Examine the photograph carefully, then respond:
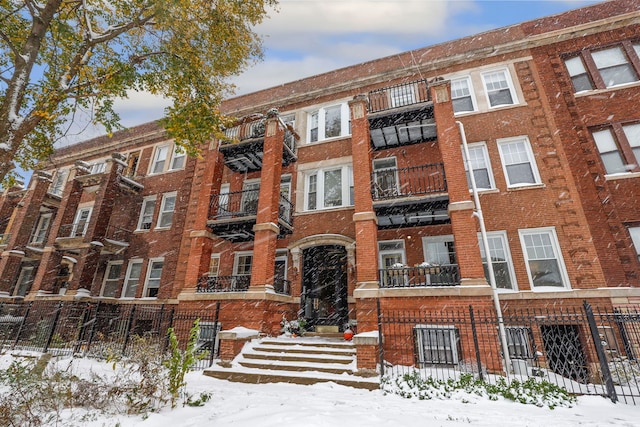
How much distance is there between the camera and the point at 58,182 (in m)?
22.1

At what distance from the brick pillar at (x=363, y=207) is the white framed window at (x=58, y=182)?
22.5 meters

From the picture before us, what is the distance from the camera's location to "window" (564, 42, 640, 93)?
12.1 metres

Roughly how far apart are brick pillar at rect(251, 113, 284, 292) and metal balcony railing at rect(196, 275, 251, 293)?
1.35 m

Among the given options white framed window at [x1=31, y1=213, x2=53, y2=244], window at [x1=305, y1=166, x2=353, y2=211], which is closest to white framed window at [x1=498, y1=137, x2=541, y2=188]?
window at [x1=305, y1=166, x2=353, y2=211]

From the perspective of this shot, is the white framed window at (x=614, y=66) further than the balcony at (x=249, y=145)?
No

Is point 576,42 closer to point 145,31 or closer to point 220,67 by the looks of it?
point 220,67

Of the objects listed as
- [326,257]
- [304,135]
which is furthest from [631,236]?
[304,135]

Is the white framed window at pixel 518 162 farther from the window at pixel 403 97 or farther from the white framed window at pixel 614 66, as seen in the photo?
the white framed window at pixel 614 66

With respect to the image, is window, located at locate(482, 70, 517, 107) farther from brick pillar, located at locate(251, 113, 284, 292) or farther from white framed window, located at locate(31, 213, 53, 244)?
white framed window, located at locate(31, 213, 53, 244)

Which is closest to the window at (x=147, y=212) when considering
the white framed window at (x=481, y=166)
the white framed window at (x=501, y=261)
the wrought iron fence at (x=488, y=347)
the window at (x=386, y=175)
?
the window at (x=386, y=175)

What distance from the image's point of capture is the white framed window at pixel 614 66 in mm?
12039

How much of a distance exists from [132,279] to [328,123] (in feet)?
45.8

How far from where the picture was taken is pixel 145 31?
384 inches

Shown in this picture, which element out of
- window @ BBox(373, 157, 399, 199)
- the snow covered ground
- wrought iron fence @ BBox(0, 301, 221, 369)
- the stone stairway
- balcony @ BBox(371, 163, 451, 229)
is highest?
window @ BBox(373, 157, 399, 199)
